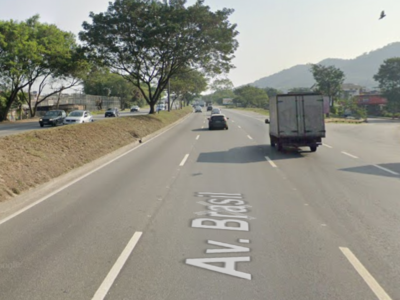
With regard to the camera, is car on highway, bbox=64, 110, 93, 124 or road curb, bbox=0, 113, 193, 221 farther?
car on highway, bbox=64, 110, 93, 124

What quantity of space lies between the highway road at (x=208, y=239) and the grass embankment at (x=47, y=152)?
109cm

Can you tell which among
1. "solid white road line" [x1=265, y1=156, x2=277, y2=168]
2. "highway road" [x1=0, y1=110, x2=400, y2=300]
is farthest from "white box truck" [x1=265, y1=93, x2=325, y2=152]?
"highway road" [x1=0, y1=110, x2=400, y2=300]

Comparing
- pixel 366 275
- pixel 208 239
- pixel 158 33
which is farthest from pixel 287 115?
pixel 158 33

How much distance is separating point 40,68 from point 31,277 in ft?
161

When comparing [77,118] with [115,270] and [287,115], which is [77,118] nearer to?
[287,115]

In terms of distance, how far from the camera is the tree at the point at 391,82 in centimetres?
8619

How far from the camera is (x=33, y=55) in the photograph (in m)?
43.0

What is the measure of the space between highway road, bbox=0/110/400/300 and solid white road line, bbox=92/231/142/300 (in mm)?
24

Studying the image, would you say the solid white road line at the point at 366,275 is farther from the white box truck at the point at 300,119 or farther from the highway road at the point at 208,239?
the white box truck at the point at 300,119

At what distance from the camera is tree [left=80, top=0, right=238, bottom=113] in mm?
34469

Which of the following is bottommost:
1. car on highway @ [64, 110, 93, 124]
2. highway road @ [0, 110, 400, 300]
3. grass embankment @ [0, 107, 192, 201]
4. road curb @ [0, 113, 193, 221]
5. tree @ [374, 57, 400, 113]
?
highway road @ [0, 110, 400, 300]

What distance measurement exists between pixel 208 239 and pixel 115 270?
1.72 metres

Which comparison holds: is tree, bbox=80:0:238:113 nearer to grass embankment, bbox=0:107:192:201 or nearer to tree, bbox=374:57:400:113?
grass embankment, bbox=0:107:192:201

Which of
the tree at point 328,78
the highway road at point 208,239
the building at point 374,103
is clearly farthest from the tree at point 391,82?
the highway road at point 208,239
